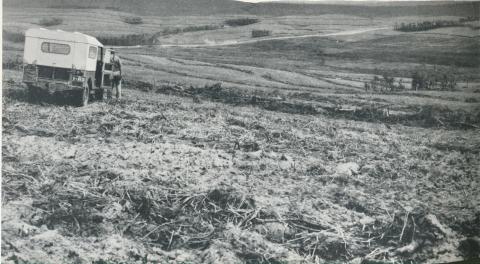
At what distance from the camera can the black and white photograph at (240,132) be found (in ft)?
10.5

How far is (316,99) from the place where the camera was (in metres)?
4.19

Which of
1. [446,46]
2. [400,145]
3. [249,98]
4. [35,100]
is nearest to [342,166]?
[400,145]

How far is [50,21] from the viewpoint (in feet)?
11.1

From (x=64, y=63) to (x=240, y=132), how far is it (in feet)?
4.56

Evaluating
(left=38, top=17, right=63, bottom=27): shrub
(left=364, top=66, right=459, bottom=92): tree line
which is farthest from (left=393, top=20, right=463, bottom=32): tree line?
(left=38, top=17, right=63, bottom=27): shrub

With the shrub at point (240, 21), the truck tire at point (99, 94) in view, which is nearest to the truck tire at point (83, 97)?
the truck tire at point (99, 94)

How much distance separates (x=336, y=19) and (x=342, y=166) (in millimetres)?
1312

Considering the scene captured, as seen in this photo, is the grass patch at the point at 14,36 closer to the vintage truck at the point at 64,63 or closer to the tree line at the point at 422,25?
the vintage truck at the point at 64,63

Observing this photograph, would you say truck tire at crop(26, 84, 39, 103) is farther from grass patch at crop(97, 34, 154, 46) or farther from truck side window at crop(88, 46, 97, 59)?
grass patch at crop(97, 34, 154, 46)

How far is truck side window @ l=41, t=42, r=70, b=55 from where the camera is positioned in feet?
10.9

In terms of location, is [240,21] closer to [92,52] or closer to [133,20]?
[133,20]

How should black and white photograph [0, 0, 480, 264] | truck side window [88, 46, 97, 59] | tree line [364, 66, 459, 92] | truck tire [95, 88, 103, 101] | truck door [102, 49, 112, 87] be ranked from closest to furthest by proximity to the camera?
black and white photograph [0, 0, 480, 264] → truck side window [88, 46, 97, 59] → truck door [102, 49, 112, 87] → truck tire [95, 88, 103, 101] → tree line [364, 66, 459, 92]

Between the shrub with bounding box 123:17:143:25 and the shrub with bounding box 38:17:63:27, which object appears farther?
the shrub with bounding box 123:17:143:25

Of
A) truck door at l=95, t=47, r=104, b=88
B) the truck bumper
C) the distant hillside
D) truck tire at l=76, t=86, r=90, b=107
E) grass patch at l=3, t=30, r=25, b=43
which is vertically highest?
the distant hillside
